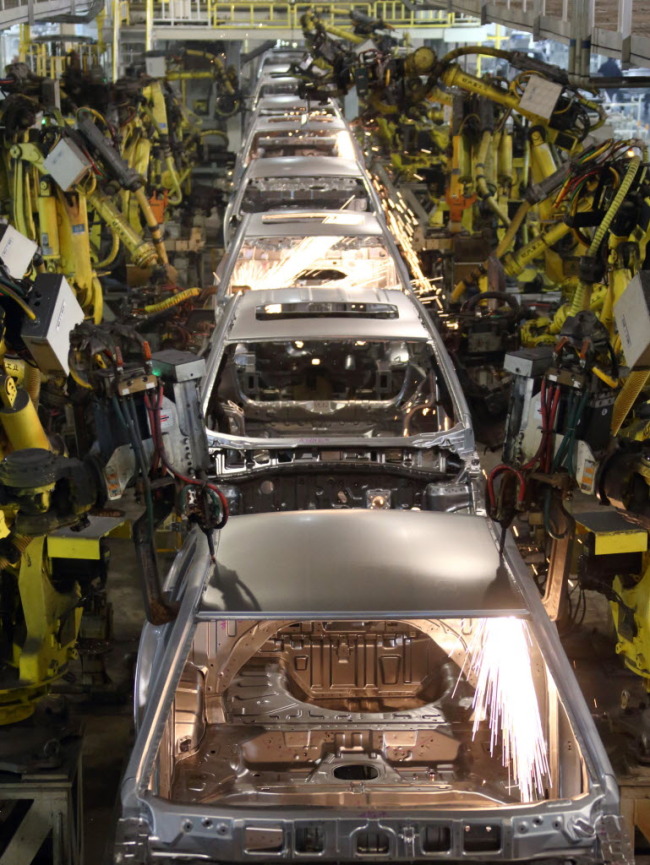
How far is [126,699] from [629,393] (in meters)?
2.55

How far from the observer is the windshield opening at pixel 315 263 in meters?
8.00

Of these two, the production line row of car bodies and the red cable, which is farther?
the red cable

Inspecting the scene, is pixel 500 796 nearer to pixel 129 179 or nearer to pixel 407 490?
pixel 407 490

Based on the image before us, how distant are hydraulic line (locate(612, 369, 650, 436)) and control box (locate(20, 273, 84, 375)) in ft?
6.78

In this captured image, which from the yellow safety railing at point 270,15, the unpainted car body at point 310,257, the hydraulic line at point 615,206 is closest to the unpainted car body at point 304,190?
the unpainted car body at point 310,257

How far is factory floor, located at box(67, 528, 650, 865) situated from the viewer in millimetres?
4555

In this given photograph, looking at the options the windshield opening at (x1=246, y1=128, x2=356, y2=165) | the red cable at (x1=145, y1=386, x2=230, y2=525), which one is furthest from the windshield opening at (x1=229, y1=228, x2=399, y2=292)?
the windshield opening at (x1=246, y1=128, x2=356, y2=165)

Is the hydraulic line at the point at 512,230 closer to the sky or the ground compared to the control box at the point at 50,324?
closer to the ground

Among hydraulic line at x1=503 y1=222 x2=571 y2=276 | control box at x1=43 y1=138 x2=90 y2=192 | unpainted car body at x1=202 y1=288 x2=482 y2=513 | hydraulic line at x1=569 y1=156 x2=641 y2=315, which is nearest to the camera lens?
unpainted car body at x1=202 y1=288 x2=482 y2=513

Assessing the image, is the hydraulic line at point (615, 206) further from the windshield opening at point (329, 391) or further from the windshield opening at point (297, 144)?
the windshield opening at point (297, 144)

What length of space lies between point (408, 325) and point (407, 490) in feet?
3.57

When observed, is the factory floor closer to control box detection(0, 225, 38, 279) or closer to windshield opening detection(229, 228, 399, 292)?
control box detection(0, 225, 38, 279)

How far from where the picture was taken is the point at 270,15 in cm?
1912

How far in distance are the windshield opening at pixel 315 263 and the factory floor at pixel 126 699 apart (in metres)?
2.51
